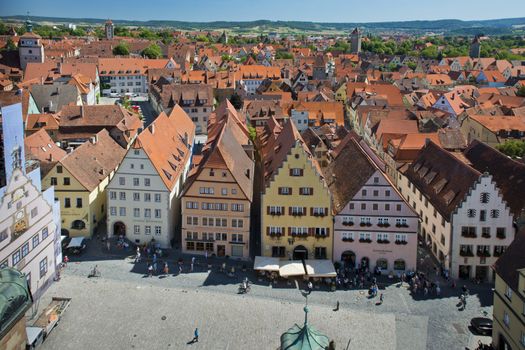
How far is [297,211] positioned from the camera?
176ft

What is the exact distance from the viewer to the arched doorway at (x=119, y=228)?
5738 centimetres

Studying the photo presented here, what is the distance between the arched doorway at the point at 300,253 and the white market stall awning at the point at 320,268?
2.24m

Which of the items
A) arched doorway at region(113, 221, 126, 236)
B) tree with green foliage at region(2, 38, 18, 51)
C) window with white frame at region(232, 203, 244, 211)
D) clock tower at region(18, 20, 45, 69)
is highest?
tree with green foliage at region(2, 38, 18, 51)

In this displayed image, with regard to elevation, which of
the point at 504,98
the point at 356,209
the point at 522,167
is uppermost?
the point at 504,98

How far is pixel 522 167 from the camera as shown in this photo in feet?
177

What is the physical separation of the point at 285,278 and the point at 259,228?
10093 mm

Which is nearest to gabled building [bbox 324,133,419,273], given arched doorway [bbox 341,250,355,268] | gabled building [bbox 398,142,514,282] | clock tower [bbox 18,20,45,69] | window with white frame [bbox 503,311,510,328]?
arched doorway [bbox 341,250,355,268]

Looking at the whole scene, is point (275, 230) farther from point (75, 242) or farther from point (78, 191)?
point (78, 191)

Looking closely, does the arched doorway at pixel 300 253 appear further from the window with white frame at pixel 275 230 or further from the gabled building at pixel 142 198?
the gabled building at pixel 142 198

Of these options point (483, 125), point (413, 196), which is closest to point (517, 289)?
point (413, 196)

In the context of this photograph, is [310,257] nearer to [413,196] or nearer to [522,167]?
[413,196]

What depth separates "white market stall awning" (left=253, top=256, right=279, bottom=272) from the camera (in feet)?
165

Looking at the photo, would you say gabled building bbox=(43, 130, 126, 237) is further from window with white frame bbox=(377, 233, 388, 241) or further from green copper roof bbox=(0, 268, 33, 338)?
window with white frame bbox=(377, 233, 388, 241)

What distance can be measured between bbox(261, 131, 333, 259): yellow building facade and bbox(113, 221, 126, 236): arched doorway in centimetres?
1348
